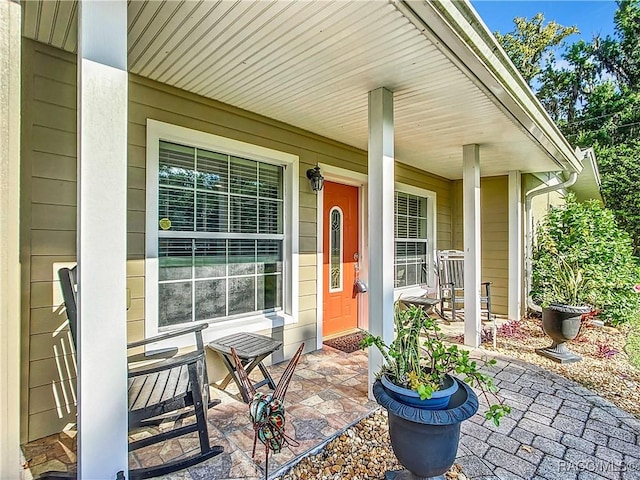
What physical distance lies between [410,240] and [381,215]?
3.23 meters

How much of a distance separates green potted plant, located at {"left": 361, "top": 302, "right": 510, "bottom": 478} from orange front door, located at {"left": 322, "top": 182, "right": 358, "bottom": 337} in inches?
93.8

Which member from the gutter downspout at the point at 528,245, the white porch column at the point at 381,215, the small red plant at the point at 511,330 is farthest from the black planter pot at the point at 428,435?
the gutter downspout at the point at 528,245

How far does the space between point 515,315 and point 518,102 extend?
3791 millimetres

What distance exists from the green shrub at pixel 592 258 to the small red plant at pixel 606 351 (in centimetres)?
62

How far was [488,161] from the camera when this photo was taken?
4766mm

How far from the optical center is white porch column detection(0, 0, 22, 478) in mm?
1107

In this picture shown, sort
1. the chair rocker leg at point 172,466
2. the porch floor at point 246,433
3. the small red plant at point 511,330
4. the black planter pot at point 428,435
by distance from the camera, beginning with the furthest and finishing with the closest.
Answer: the small red plant at point 511,330, the porch floor at point 246,433, the chair rocker leg at point 172,466, the black planter pot at point 428,435

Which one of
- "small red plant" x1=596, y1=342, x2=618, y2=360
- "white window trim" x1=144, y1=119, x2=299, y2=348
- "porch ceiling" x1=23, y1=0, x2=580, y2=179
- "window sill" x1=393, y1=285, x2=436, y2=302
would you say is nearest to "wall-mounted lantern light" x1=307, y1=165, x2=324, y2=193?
"white window trim" x1=144, y1=119, x2=299, y2=348

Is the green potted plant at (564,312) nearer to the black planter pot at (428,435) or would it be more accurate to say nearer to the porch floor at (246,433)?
the porch floor at (246,433)

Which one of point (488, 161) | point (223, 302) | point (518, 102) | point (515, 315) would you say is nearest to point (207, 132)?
point (223, 302)

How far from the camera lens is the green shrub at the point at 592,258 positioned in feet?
15.4

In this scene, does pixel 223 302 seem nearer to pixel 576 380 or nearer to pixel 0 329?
pixel 0 329

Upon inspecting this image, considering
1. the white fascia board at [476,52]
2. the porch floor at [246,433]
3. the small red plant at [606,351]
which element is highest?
the white fascia board at [476,52]

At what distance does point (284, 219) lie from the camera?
3.58m
